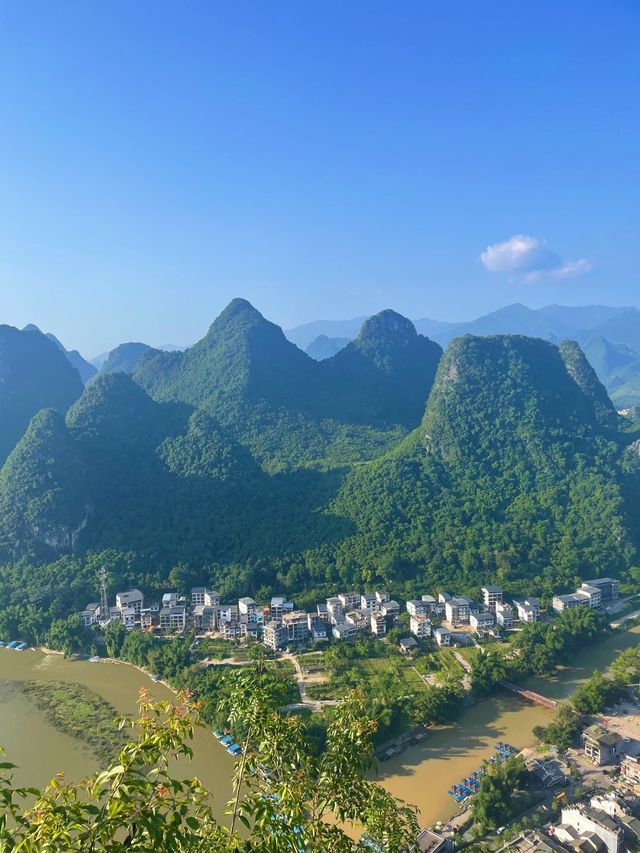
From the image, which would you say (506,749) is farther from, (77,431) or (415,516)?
(77,431)

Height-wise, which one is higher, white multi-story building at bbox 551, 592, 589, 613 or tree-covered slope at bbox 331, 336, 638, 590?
tree-covered slope at bbox 331, 336, 638, 590

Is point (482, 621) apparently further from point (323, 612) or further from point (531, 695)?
point (323, 612)

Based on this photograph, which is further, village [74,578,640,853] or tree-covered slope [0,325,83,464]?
tree-covered slope [0,325,83,464]

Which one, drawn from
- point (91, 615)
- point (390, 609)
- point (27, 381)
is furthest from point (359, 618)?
point (27, 381)

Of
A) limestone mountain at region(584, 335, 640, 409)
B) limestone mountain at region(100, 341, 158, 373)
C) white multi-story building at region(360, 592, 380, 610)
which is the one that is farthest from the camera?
limestone mountain at region(584, 335, 640, 409)

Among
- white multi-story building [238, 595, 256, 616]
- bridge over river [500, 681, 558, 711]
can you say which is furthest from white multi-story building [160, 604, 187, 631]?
bridge over river [500, 681, 558, 711]

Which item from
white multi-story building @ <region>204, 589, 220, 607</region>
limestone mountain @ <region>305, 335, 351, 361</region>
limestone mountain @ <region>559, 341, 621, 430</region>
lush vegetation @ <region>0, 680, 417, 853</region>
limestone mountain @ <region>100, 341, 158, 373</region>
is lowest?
white multi-story building @ <region>204, 589, 220, 607</region>

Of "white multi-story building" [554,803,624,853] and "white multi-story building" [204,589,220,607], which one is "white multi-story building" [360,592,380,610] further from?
"white multi-story building" [554,803,624,853]

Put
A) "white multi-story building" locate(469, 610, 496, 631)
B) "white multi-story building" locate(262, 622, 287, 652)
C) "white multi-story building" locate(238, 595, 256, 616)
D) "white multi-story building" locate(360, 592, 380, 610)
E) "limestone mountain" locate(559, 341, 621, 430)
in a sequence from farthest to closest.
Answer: "limestone mountain" locate(559, 341, 621, 430), "white multi-story building" locate(360, 592, 380, 610), "white multi-story building" locate(238, 595, 256, 616), "white multi-story building" locate(469, 610, 496, 631), "white multi-story building" locate(262, 622, 287, 652)
